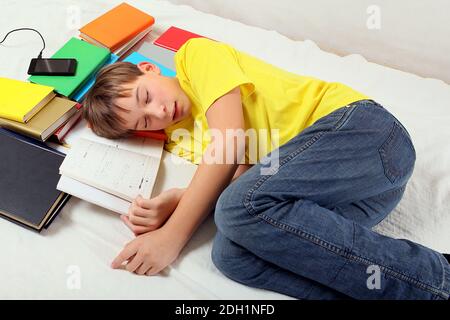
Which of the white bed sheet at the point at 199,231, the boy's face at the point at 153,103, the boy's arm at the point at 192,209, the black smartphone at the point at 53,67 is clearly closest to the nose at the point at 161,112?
the boy's face at the point at 153,103

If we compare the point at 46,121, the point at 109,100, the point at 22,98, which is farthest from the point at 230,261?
the point at 22,98

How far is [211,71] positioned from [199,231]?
0.35 meters

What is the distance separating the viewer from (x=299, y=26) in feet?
4.49

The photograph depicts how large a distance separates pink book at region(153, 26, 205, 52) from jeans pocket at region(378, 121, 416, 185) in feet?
2.31

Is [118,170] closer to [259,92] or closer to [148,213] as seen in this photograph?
[148,213]

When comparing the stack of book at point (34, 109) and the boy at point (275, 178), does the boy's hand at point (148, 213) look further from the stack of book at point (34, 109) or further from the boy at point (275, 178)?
the stack of book at point (34, 109)

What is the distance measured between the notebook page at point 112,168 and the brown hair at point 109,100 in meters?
0.05

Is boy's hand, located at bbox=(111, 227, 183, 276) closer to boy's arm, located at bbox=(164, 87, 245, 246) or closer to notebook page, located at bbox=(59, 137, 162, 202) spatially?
boy's arm, located at bbox=(164, 87, 245, 246)

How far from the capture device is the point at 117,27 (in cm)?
129

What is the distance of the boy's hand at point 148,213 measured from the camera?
853mm

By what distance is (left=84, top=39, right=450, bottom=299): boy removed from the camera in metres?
0.73

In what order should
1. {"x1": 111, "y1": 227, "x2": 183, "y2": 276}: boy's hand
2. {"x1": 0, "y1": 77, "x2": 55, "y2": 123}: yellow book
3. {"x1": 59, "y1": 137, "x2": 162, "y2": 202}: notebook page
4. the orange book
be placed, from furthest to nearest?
1. the orange book
2. {"x1": 0, "y1": 77, "x2": 55, "y2": 123}: yellow book
3. {"x1": 59, "y1": 137, "x2": 162, "y2": 202}: notebook page
4. {"x1": 111, "y1": 227, "x2": 183, "y2": 276}: boy's hand

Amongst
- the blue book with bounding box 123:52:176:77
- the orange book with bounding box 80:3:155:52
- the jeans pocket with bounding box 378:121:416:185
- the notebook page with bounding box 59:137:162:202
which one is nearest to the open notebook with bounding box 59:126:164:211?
the notebook page with bounding box 59:137:162:202
